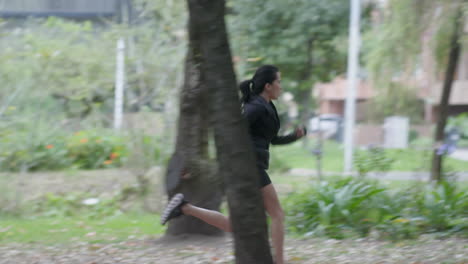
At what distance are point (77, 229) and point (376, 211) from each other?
4128 mm

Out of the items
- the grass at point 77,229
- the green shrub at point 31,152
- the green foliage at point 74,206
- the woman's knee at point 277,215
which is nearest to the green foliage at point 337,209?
the grass at point 77,229

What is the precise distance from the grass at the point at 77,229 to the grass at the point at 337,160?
4.02 meters

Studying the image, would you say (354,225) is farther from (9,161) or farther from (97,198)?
(9,161)

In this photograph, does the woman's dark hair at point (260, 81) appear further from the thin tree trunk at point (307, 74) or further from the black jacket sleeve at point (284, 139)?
the thin tree trunk at point (307, 74)

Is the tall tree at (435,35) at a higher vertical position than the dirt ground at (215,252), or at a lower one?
higher

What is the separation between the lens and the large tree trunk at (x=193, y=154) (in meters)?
6.21

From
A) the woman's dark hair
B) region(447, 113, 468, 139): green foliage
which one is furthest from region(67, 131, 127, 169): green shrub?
region(447, 113, 468, 139): green foliage

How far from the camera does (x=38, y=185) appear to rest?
11.8m

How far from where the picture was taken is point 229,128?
411 cm

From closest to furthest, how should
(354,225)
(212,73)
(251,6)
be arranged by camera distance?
(212,73) → (354,225) → (251,6)

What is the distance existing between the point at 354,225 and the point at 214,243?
1720 mm

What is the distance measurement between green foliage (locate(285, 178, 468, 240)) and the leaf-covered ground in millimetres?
301

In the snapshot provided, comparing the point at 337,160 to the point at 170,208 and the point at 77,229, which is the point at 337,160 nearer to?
the point at 77,229

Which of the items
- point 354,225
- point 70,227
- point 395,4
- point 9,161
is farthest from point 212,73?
point 9,161
